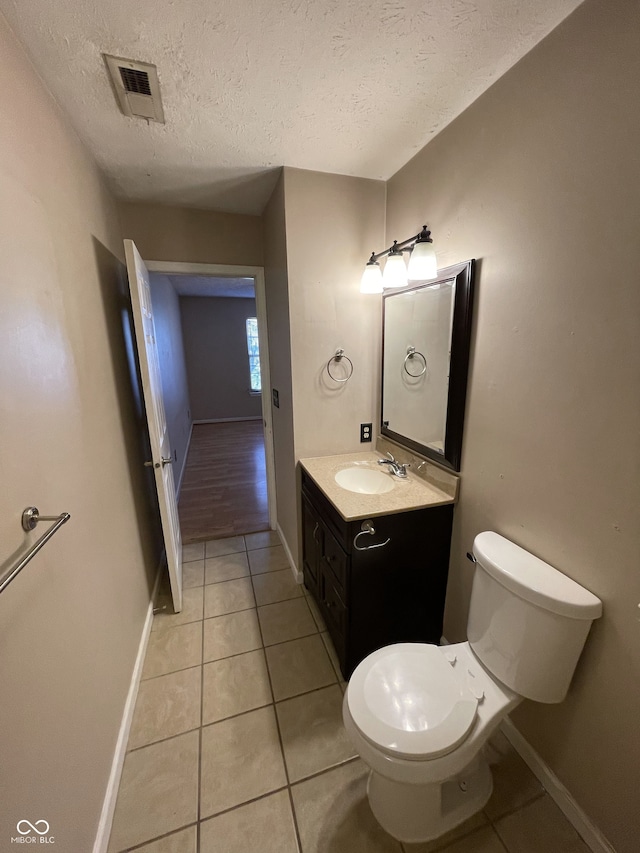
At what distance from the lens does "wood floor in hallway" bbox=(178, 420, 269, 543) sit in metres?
2.93

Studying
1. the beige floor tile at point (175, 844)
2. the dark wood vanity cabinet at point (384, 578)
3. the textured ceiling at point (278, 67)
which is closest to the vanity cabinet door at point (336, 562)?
the dark wood vanity cabinet at point (384, 578)

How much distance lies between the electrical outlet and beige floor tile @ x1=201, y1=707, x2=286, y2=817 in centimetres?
142

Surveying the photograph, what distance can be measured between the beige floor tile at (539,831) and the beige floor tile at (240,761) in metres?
0.76

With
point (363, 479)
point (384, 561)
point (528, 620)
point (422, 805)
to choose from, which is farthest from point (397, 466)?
point (422, 805)

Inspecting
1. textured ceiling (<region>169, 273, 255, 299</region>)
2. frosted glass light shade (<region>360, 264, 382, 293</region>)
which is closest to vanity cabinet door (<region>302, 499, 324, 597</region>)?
frosted glass light shade (<region>360, 264, 382, 293</region>)

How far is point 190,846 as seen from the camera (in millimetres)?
1065

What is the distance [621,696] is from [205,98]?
2.32 meters

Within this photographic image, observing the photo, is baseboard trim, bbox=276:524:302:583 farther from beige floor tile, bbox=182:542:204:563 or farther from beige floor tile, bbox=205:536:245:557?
beige floor tile, bbox=182:542:204:563

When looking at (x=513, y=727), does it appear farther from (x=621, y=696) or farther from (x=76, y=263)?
(x=76, y=263)

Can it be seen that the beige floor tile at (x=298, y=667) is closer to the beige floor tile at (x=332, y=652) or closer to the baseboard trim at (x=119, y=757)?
the beige floor tile at (x=332, y=652)

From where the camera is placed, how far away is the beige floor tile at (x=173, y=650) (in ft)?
5.49

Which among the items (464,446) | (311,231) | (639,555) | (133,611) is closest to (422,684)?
(639,555)

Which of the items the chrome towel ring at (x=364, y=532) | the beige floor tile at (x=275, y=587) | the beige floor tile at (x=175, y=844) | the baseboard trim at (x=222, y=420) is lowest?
the beige floor tile at (x=175, y=844)
